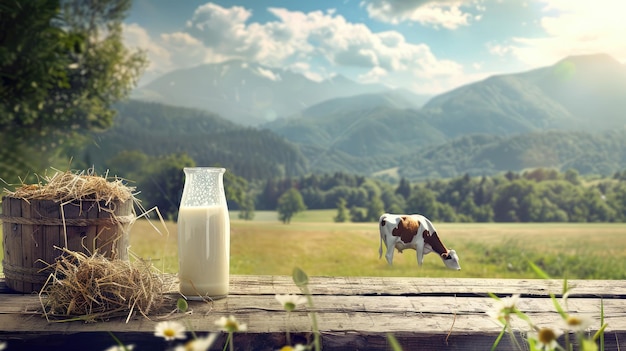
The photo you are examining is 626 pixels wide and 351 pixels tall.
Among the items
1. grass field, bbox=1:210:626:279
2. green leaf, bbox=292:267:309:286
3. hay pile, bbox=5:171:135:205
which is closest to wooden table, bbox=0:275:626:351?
hay pile, bbox=5:171:135:205

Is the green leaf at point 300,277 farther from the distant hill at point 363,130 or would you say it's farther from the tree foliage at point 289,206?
the distant hill at point 363,130

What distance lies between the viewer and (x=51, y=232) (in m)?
2.51

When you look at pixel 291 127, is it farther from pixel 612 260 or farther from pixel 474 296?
pixel 474 296

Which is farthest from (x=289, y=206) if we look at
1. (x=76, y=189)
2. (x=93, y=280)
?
(x=93, y=280)

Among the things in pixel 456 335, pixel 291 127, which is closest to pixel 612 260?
pixel 456 335

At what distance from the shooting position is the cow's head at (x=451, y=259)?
268cm

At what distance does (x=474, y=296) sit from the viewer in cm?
269

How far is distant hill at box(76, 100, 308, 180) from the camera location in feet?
56.6

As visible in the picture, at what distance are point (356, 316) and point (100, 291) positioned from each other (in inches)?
43.6

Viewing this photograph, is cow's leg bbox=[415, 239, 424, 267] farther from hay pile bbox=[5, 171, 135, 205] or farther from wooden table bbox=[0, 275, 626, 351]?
hay pile bbox=[5, 171, 135, 205]

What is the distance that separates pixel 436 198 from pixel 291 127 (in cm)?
→ 1980

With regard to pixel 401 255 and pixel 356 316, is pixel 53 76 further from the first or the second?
pixel 356 316

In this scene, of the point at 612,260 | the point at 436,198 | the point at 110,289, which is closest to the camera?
the point at 110,289

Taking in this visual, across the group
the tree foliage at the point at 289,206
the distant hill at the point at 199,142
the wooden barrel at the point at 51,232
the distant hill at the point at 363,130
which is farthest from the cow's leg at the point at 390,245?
the distant hill at the point at 363,130
